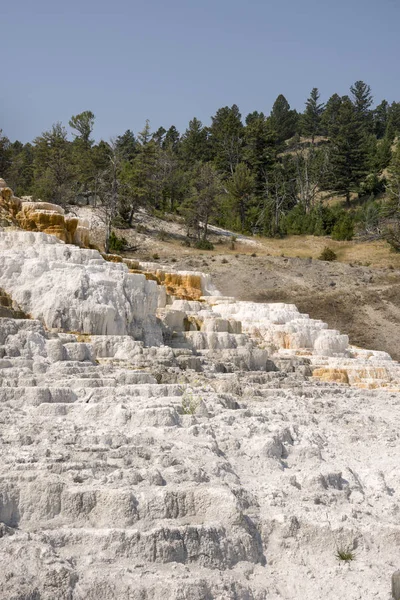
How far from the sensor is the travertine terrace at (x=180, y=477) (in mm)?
4703

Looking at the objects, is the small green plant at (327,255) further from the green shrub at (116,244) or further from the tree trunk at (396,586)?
the tree trunk at (396,586)

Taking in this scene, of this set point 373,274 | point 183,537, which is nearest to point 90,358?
point 183,537

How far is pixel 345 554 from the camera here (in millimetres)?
5418

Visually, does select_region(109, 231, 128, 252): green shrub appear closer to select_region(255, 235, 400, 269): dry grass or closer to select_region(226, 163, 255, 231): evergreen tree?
select_region(255, 235, 400, 269): dry grass

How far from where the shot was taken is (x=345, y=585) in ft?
16.9

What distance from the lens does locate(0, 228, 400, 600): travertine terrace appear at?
4703 mm

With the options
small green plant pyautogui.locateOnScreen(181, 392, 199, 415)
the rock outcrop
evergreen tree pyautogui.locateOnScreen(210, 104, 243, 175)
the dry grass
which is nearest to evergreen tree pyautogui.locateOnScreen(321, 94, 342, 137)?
evergreen tree pyautogui.locateOnScreen(210, 104, 243, 175)

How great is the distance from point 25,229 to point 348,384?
9.20 meters

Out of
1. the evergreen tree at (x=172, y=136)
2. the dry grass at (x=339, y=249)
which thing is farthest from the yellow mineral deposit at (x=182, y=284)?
the evergreen tree at (x=172, y=136)

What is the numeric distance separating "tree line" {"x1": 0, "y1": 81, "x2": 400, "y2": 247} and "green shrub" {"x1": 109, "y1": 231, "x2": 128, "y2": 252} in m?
0.55

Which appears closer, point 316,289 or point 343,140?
point 316,289

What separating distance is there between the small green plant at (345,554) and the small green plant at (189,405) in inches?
100

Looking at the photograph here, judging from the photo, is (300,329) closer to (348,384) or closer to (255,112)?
(348,384)

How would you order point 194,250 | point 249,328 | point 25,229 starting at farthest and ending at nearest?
point 194,250 < point 25,229 < point 249,328
